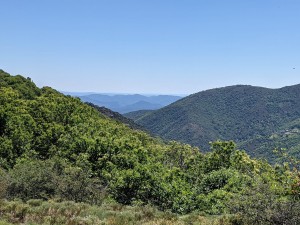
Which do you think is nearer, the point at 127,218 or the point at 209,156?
the point at 127,218

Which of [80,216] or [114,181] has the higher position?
[80,216]

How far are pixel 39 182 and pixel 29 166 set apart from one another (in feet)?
5.44

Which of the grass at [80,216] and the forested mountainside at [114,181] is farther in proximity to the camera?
the forested mountainside at [114,181]

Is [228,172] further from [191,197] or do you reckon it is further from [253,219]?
[253,219]

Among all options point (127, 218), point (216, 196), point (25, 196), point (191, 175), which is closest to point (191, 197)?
point (216, 196)

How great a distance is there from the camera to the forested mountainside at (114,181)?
1431 cm

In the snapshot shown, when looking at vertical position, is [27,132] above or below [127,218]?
above

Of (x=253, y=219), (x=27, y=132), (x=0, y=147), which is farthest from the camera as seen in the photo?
(x=27, y=132)

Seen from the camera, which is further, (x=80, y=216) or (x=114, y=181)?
(x=114, y=181)

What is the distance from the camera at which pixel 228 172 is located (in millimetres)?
25625

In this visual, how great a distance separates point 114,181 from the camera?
2395 centimetres

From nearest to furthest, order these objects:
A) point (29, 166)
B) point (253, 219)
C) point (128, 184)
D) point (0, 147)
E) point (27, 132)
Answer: point (253, 219) < point (29, 166) < point (128, 184) < point (0, 147) < point (27, 132)

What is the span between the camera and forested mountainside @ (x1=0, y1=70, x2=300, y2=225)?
14.3 m

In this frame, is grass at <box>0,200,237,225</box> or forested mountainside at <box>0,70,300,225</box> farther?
forested mountainside at <box>0,70,300,225</box>
